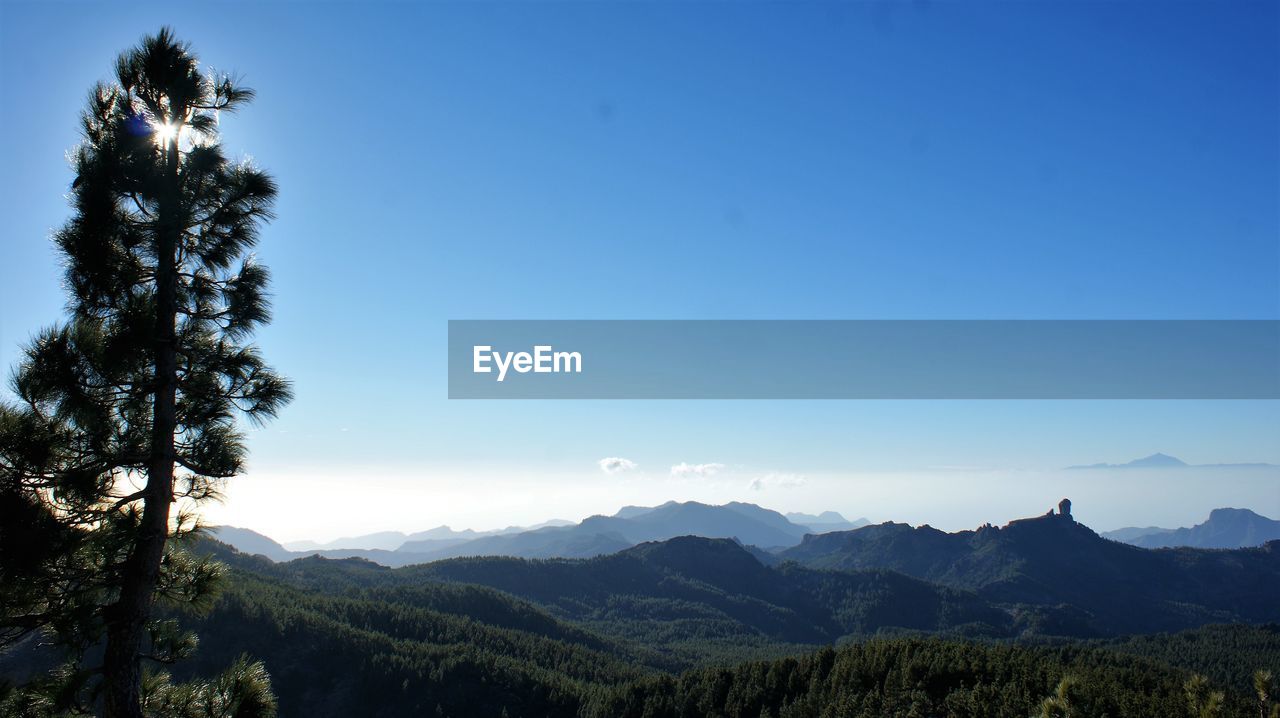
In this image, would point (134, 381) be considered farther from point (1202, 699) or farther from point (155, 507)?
point (1202, 699)

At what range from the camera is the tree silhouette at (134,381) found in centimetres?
1054

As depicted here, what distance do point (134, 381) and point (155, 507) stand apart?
2.53 m

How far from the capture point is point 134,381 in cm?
1177

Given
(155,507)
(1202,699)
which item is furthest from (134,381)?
(1202,699)

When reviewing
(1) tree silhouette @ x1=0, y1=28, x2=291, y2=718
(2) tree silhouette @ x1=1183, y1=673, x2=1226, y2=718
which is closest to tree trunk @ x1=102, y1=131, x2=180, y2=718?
(1) tree silhouette @ x1=0, y1=28, x2=291, y2=718

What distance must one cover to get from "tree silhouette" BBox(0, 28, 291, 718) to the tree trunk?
27 millimetres

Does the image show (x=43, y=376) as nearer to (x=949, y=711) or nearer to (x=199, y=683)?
(x=199, y=683)

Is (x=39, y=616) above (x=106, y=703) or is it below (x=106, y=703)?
above

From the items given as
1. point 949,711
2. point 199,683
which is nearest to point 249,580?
point 949,711

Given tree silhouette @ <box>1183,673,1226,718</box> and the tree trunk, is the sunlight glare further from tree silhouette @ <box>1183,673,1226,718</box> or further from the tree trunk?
tree silhouette @ <box>1183,673,1226,718</box>

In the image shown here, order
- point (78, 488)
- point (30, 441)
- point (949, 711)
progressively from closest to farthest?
point (30, 441)
point (78, 488)
point (949, 711)

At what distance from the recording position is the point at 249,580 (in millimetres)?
174000

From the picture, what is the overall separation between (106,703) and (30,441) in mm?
5024

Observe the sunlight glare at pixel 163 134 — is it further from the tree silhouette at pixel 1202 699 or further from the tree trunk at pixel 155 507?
the tree silhouette at pixel 1202 699
